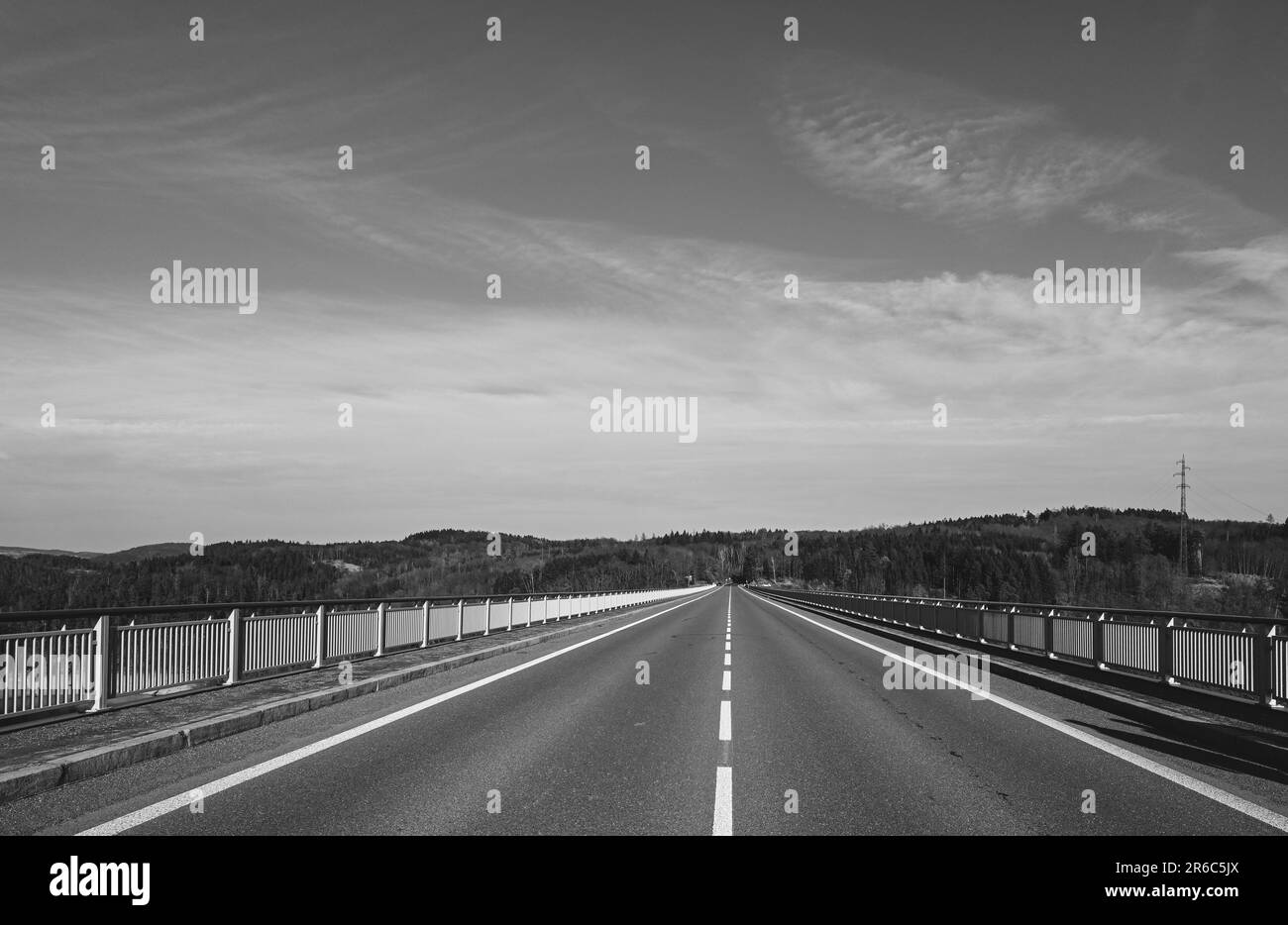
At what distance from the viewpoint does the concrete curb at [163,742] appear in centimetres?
689

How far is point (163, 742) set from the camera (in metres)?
8.48

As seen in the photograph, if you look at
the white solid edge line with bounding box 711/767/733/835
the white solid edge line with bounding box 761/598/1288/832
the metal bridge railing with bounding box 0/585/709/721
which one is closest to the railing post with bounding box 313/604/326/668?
the metal bridge railing with bounding box 0/585/709/721

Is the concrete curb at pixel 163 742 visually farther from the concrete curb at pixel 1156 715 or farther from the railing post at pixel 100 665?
the concrete curb at pixel 1156 715

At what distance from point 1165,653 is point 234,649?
12.6 meters

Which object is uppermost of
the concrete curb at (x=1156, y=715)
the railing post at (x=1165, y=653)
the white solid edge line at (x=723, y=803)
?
the railing post at (x=1165, y=653)

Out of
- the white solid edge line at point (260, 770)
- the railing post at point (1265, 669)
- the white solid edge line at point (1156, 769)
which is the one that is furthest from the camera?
the railing post at point (1265, 669)

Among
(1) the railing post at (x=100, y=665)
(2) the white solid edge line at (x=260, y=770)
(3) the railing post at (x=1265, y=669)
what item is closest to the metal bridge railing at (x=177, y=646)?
(1) the railing post at (x=100, y=665)

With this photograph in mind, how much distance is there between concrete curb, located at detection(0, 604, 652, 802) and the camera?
689 cm

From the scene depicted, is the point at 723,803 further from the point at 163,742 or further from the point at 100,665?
the point at 100,665

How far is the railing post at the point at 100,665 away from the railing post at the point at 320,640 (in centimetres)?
529

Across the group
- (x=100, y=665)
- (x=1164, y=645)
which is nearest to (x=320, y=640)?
(x=100, y=665)
